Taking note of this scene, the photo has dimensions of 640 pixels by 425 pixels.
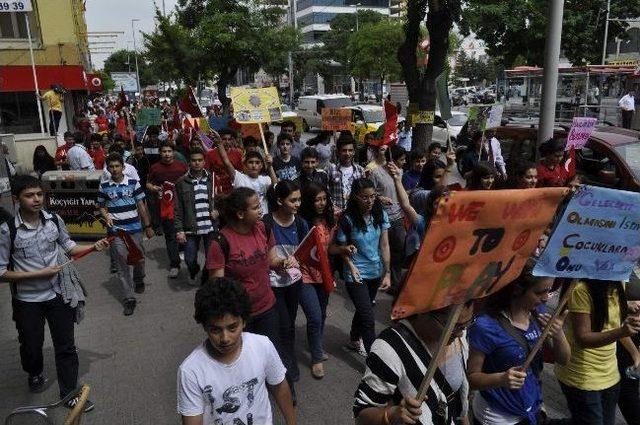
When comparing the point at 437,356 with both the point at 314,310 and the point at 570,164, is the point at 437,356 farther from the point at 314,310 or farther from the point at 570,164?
the point at 570,164

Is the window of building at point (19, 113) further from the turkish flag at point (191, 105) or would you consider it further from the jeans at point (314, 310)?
the jeans at point (314, 310)

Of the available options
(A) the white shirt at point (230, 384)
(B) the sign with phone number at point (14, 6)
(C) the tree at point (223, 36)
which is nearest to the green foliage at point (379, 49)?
(C) the tree at point (223, 36)

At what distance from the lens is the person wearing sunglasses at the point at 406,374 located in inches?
81.7

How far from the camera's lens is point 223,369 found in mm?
2498

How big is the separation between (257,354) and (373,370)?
737mm

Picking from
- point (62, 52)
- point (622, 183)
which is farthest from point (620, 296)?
point (62, 52)

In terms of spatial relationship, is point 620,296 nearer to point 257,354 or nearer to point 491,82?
point 257,354

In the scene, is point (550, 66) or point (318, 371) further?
point (550, 66)

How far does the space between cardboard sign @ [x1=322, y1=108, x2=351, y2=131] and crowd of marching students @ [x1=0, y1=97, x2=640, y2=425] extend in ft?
4.78

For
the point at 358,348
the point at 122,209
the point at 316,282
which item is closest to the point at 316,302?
the point at 316,282

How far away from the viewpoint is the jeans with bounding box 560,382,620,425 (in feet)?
9.87

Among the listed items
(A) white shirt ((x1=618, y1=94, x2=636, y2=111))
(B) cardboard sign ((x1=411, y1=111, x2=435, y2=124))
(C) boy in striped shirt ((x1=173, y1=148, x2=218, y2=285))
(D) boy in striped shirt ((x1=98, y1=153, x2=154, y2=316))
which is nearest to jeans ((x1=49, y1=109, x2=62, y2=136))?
(B) cardboard sign ((x1=411, y1=111, x2=435, y2=124))

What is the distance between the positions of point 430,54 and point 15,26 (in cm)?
1760

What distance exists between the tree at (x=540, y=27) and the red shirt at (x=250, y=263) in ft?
77.6
